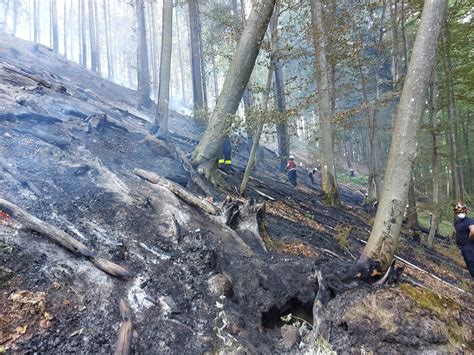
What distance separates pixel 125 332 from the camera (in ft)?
9.45

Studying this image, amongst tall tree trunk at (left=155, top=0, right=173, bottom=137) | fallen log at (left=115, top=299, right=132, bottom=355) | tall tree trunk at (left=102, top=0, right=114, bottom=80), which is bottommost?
fallen log at (left=115, top=299, right=132, bottom=355)

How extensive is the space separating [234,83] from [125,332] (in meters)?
6.01

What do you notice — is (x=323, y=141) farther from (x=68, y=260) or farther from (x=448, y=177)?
(x=448, y=177)

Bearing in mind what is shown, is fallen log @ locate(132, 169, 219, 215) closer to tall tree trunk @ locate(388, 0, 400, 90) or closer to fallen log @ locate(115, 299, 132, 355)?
fallen log @ locate(115, 299, 132, 355)

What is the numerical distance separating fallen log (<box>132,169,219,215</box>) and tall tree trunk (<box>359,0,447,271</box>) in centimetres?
280

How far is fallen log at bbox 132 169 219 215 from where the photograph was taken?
5809 mm

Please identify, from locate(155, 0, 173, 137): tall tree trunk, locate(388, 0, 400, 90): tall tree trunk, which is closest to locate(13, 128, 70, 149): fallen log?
locate(155, 0, 173, 137): tall tree trunk

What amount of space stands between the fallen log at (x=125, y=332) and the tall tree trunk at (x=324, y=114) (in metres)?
8.57

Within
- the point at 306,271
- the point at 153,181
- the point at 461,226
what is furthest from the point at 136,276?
the point at 461,226

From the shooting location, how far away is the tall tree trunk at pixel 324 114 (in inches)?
374

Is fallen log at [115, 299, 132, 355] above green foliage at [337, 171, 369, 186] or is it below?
below

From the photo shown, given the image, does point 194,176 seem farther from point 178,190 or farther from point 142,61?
point 142,61

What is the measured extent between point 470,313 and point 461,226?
2101mm

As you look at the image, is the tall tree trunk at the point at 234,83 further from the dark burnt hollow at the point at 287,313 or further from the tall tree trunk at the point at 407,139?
the dark burnt hollow at the point at 287,313
